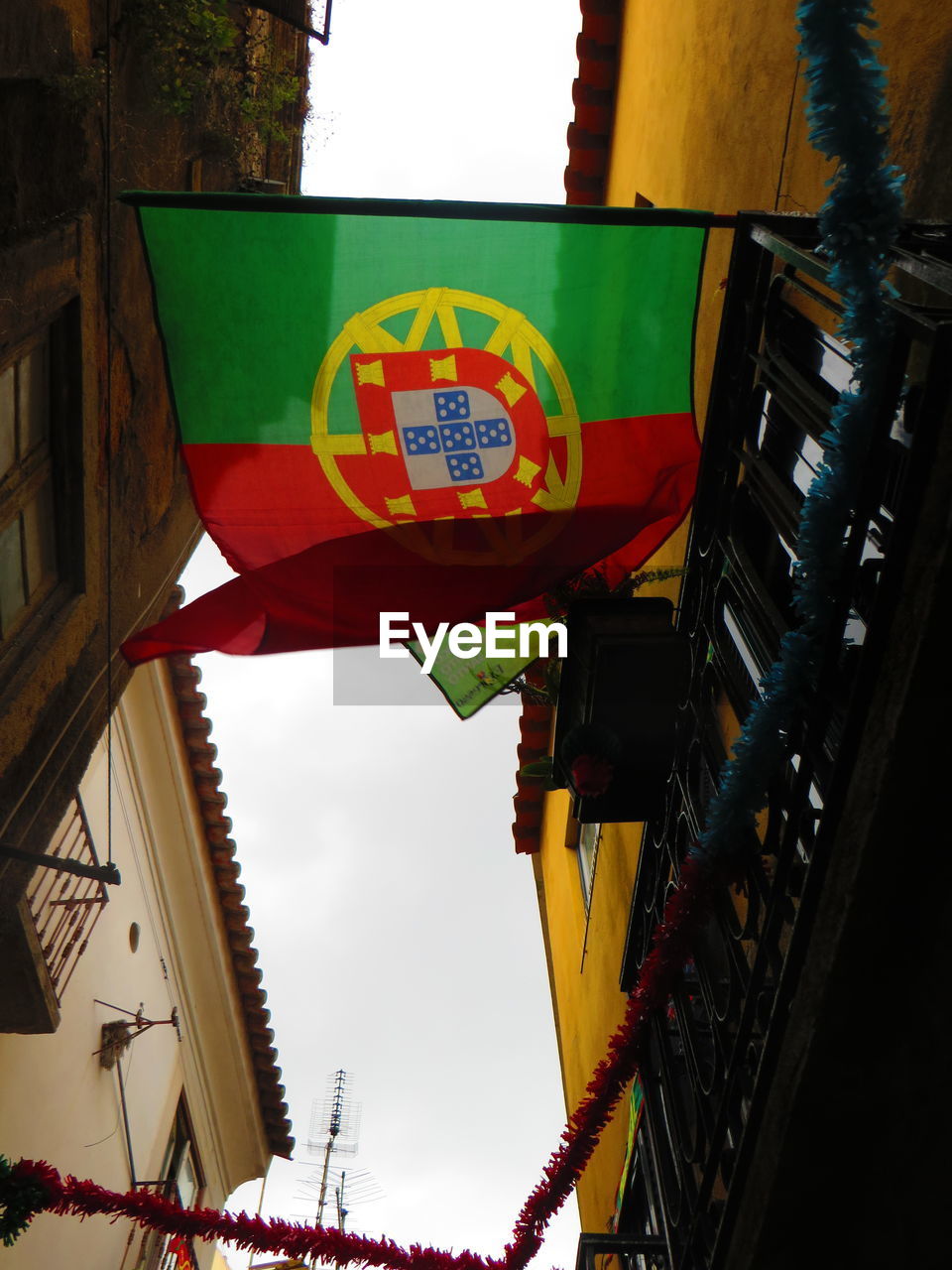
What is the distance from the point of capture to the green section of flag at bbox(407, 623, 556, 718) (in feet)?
15.7

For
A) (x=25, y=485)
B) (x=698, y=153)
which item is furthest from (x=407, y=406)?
(x=698, y=153)

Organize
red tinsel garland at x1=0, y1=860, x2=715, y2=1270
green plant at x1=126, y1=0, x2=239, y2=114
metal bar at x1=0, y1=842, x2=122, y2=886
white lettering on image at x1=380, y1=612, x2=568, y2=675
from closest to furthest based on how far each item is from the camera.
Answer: red tinsel garland at x1=0, y1=860, x2=715, y2=1270 → white lettering on image at x1=380, y1=612, x2=568, y2=675 → metal bar at x1=0, y1=842, x2=122, y2=886 → green plant at x1=126, y1=0, x2=239, y2=114

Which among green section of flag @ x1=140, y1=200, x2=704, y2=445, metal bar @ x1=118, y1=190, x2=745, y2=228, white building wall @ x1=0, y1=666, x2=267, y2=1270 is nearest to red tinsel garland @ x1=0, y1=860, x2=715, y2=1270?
green section of flag @ x1=140, y1=200, x2=704, y2=445

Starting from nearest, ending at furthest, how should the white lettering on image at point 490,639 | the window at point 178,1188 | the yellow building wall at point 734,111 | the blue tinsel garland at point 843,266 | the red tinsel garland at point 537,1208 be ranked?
the blue tinsel garland at point 843,266 → the yellow building wall at point 734,111 → the red tinsel garland at point 537,1208 → the white lettering on image at point 490,639 → the window at point 178,1188

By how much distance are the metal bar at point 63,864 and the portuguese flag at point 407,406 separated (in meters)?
1.38

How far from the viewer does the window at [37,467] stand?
5141mm

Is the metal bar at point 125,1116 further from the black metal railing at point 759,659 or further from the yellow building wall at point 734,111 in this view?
the yellow building wall at point 734,111

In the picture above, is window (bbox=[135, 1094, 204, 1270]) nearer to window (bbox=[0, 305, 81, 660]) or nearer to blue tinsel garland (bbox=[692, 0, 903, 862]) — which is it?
window (bbox=[0, 305, 81, 660])

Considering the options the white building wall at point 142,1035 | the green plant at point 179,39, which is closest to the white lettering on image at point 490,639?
the green plant at point 179,39

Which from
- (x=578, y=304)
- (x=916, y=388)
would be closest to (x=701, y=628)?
(x=578, y=304)

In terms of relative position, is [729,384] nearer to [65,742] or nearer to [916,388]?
[916,388]

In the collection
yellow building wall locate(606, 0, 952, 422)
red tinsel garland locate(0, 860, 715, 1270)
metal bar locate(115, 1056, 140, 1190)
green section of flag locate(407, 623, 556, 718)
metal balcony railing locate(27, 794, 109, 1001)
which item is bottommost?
metal bar locate(115, 1056, 140, 1190)

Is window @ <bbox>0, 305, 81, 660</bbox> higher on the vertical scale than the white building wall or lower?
higher

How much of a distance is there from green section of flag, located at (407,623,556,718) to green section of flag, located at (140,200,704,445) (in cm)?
120
